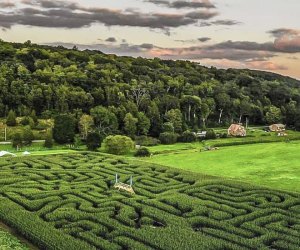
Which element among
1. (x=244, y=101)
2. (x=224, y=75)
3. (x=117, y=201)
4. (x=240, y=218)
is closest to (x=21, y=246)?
(x=117, y=201)

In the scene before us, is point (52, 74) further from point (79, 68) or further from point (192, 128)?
point (192, 128)

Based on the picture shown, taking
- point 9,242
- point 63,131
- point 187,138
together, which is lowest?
point 187,138

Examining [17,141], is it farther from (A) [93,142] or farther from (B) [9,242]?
(B) [9,242]

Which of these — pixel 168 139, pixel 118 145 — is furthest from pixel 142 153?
pixel 168 139

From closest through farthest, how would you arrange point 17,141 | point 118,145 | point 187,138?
point 118,145 → point 17,141 → point 187,138

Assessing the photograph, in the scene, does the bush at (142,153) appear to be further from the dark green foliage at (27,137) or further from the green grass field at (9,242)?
the green grass field at (9,242)

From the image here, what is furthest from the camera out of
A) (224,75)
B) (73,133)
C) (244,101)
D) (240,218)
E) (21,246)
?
(224,75)
